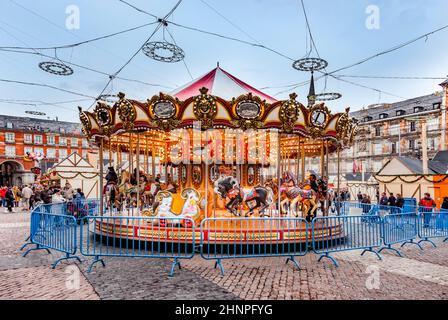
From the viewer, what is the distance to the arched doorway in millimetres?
53562

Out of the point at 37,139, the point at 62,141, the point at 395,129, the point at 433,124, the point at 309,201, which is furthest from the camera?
the point at 62,141

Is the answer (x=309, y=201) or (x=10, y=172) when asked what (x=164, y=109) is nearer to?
(x=309, y=201)

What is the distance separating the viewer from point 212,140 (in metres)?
10.8

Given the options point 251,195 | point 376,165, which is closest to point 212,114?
point 251,195

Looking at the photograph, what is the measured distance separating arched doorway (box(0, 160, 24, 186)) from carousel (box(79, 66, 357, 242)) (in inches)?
2075

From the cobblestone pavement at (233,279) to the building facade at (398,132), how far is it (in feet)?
115

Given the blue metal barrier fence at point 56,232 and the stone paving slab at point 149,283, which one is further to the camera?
the blue metal barrier fence at point 56,232

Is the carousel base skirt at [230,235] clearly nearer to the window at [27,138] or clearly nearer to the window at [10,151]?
the window at [10,151]

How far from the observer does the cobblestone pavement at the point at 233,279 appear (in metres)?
4.80

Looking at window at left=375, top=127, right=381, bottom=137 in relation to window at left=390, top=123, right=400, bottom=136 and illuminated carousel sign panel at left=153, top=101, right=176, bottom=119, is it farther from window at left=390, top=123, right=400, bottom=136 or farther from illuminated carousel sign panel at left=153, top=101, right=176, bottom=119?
illuminated carousel sign panel at left=153, top=101, right=176, bottom=119

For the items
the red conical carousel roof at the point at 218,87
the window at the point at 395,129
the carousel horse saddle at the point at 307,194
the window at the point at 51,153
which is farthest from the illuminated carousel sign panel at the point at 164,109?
the window at the point at 51,153

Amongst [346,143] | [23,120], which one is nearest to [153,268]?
[346,143]

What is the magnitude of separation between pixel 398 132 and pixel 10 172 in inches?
2612
